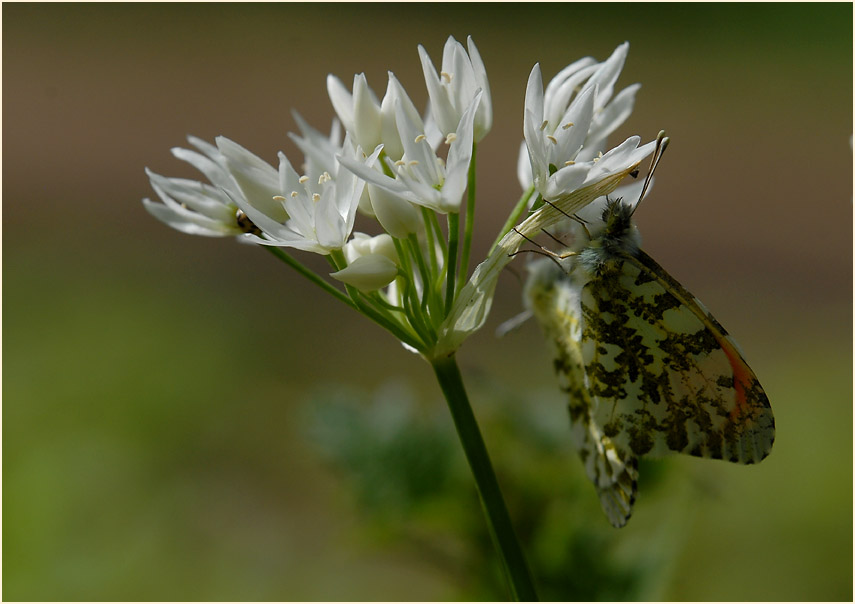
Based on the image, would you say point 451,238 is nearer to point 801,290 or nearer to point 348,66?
point 801,290

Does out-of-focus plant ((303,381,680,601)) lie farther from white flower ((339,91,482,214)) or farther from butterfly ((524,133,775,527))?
white flower ((339,91,482,214))

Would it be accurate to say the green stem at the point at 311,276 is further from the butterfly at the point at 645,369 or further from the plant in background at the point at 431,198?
the butterfly at the point at 645,369

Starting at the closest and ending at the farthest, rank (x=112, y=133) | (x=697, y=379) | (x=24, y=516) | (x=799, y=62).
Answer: (x=697, y=379) → (x=24, y=516) → (x=112, y=133) → (x=799, y=62)

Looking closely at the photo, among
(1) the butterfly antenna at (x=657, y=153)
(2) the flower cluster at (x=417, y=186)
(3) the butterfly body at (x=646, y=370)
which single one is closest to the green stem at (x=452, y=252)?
(2) the flower cluster at (x=417, y=186)

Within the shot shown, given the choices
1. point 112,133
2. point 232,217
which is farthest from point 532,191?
point 112,133

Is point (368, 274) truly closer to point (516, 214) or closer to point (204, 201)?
point (516, 214)

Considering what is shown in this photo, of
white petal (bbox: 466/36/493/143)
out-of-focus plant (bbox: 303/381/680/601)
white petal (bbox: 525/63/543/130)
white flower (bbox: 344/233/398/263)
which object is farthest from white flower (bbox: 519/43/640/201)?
out-of-focus plant (bbox: 303/381/680/601)

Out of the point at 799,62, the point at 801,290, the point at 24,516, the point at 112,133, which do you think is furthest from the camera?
the point at 799,62
